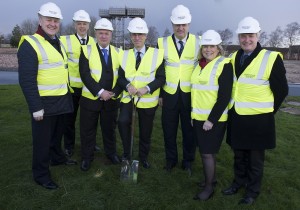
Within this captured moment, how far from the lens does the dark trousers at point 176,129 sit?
4.47 meters

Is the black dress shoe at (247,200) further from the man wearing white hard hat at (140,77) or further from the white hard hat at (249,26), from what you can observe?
the white hard hat at (249,26)

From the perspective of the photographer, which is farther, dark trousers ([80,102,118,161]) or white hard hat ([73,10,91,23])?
white hard hat ([73,10,91,23])

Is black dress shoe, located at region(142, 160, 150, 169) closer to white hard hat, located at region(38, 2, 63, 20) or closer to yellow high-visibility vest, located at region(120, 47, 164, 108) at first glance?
yellow high-visibility vest, located at region(120, 47, 164, 108)

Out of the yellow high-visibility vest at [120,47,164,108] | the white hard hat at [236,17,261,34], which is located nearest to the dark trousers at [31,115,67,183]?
the yellow high-visibility vest at [120,47,164,108]

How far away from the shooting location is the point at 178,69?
170 inches

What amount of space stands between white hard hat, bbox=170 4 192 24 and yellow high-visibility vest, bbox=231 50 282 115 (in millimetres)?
1149

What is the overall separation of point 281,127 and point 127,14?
2327 inches

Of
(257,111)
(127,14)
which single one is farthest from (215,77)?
(127,14)

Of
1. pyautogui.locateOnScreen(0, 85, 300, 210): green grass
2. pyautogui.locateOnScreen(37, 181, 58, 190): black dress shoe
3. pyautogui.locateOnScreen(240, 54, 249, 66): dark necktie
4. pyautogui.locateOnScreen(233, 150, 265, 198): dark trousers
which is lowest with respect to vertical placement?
pyautogui.locateOnScreen(0, 85, 300, 210): green grass

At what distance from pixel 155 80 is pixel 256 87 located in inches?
55.9

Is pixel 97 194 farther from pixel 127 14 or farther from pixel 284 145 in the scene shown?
pixel 127 14

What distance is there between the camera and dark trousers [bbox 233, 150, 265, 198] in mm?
3717

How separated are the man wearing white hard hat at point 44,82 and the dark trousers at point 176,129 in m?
1.46

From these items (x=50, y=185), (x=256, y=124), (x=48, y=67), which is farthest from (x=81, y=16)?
(x=256, y=124)
